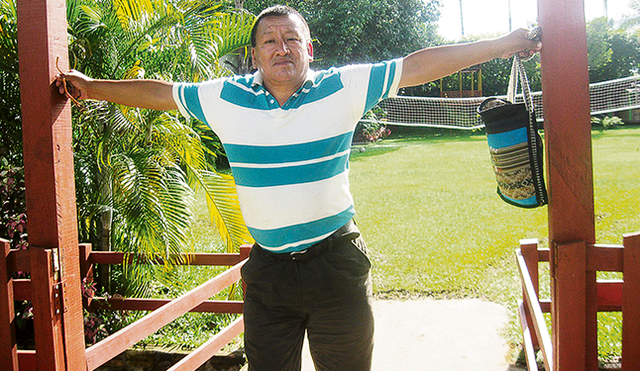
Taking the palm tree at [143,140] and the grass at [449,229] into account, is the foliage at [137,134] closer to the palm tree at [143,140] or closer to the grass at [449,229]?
the palm tree at [143,140]

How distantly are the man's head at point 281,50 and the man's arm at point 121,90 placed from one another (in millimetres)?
463

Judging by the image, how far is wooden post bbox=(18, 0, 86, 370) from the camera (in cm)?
244

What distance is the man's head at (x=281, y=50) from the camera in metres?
2.40

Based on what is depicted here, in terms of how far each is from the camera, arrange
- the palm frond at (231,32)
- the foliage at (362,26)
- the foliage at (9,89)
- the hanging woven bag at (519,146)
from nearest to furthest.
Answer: the hanging woven bag at (519,146)
the foliage at (9,89)
the palm frond at (231,32)
the foliage at (362,26)

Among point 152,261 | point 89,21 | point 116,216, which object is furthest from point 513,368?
point 89,21

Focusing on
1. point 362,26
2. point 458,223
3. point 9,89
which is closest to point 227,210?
point 9,89

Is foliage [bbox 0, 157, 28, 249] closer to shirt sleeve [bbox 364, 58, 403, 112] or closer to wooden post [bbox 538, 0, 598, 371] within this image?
shirt sleeve [bbox 364, 58, 403, 112]

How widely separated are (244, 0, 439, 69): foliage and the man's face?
1832cm

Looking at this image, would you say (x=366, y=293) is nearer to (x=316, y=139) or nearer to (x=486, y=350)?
(x=316, y=139)

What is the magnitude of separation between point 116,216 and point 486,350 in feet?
10.5

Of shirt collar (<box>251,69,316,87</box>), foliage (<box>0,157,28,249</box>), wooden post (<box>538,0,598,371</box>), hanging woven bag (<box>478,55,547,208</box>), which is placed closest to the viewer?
wooden post (<box>538,0,598,371</box>)

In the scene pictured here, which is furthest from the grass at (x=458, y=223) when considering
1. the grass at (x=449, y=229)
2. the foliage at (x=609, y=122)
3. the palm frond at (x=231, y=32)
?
the foliage at (x=609, y=122)

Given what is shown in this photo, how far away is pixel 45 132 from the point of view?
2459 millimetres

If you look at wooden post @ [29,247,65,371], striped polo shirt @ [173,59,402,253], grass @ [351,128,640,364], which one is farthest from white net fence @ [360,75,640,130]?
wooden post @ [29,247,65,371]
